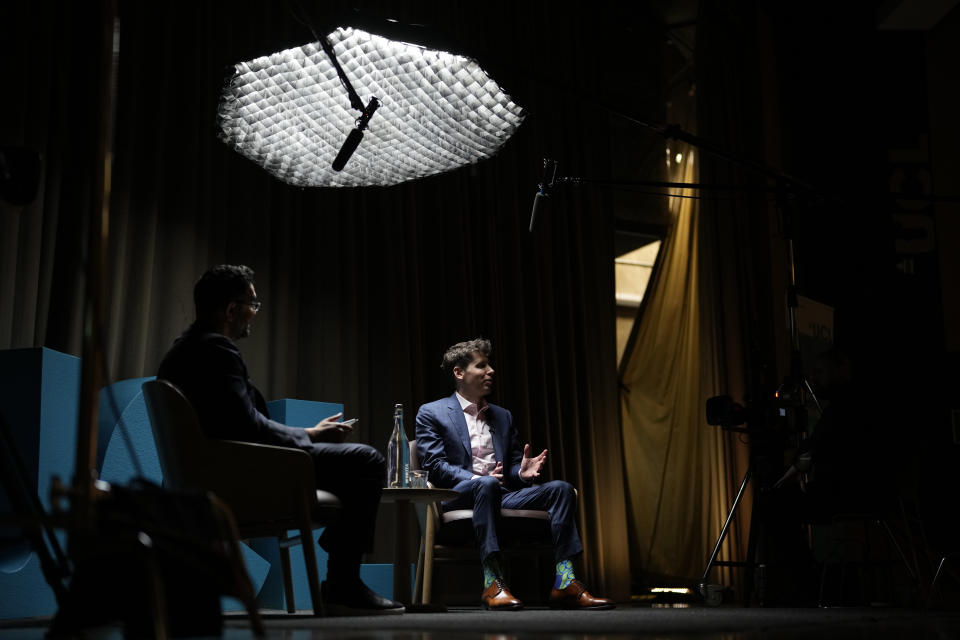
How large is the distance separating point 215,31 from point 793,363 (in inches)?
129

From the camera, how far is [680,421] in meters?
6.54

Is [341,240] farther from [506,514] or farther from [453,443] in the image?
[506,514]

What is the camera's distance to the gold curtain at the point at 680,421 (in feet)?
20.4

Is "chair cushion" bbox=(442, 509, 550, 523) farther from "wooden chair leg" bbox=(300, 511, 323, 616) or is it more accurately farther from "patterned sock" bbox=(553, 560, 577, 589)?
"wooden chair leg" bbox=(300, 511, 323, 616)

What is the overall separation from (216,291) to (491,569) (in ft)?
5.05

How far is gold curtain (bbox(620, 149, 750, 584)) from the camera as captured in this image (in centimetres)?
623

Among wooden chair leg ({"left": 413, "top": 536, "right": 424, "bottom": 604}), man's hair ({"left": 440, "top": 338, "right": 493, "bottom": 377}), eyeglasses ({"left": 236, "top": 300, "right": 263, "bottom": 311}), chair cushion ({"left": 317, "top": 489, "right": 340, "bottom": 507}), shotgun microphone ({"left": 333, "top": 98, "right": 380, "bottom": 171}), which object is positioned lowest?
wooden chair leg ({"left": 413, "top": 536, "right": 424, "bottom": 604})

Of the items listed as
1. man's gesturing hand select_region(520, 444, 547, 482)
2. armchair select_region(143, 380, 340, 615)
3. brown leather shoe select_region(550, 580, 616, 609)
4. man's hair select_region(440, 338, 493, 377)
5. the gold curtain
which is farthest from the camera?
the gold curtain

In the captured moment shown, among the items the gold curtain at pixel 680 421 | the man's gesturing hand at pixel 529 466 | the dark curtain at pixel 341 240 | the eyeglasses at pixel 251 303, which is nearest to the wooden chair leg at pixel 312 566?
the eyeglasses at pixel 251 303

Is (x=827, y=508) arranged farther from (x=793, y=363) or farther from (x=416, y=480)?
(x=416, y=480)

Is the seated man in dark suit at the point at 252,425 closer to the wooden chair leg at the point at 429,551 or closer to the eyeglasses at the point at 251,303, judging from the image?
the eyeglasses at the point at 251,303

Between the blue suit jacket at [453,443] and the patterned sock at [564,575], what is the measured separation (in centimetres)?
50

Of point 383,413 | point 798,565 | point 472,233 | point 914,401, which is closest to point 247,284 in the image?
point 383,413

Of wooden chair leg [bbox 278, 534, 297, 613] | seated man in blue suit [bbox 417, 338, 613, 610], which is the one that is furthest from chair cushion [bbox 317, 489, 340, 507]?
seated man in blue suit [bbox 417, 338, 613, 610]
